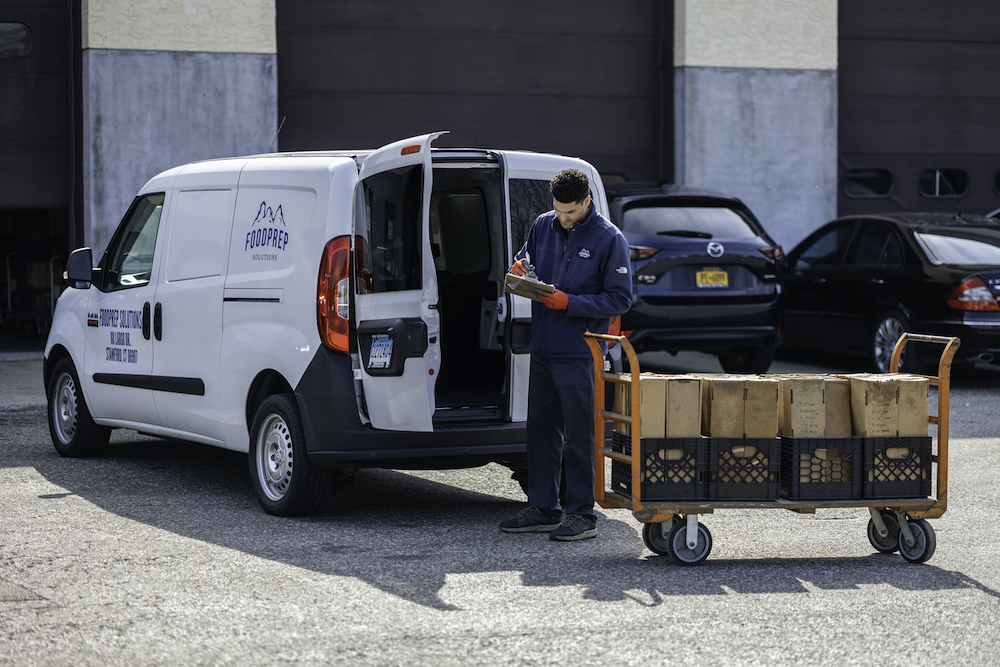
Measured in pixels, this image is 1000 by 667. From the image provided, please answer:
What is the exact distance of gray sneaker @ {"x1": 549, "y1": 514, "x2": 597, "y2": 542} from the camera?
6367 mm

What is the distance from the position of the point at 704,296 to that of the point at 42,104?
26.0 feet

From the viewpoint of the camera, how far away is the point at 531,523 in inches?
259

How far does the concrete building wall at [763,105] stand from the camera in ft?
53.9

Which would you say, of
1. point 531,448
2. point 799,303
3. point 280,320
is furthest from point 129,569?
point 799,303

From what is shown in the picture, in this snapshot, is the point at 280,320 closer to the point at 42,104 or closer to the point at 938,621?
the point at 938,621

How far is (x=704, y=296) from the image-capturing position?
1131 cm

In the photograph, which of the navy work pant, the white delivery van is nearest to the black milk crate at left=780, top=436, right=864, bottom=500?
the navy work pant

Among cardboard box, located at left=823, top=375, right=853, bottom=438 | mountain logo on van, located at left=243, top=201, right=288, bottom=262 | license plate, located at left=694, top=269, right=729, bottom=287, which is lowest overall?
cardboard box, located at left=823, top=375, right=853, bottom=438

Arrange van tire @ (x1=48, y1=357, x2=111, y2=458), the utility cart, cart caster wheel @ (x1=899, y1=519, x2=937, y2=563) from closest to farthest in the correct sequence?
1. the utility cart
2. cart caster wheel @ (x1=899, y1=519, x2=937, y2=563)
3. van tire @ (x1=48, y1=357, x2=111, y2=458)

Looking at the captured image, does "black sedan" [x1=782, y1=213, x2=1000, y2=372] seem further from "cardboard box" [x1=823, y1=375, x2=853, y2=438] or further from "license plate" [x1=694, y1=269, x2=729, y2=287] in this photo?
"cardboard box" [x1=823, y1=375, x2=853, y2=438]

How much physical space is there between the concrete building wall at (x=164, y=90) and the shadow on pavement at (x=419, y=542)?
701cm

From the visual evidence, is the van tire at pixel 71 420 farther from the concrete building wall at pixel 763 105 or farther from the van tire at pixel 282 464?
the concrete building wall at pixel 763 105

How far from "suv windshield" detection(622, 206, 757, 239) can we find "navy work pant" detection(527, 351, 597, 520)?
4.88 metres

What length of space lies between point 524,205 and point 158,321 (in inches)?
86.6
